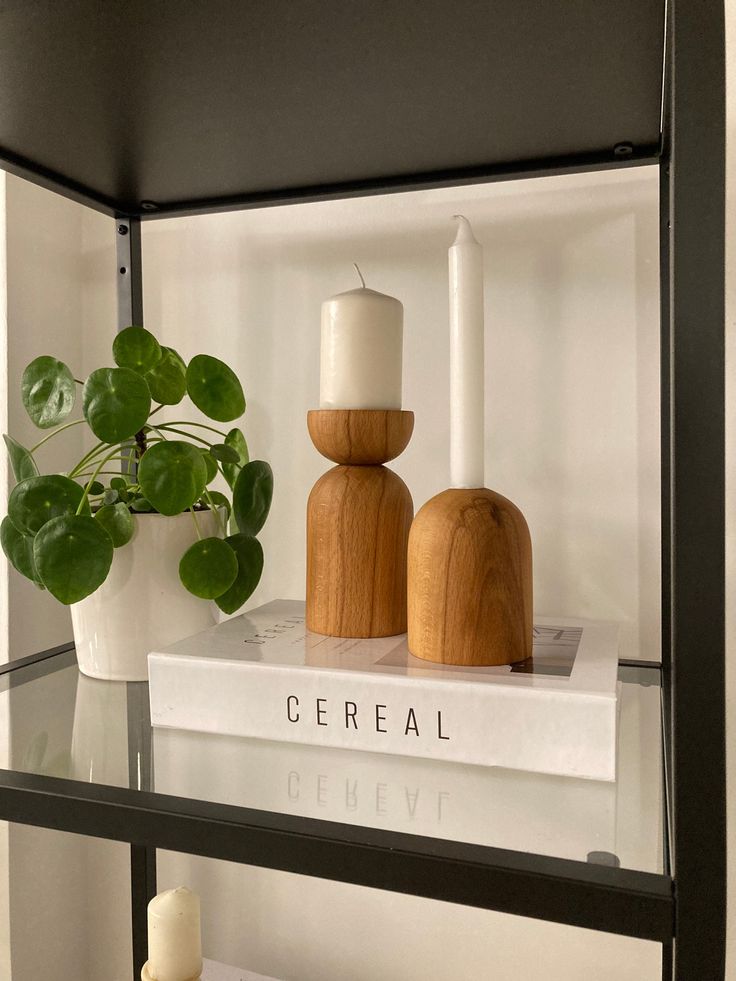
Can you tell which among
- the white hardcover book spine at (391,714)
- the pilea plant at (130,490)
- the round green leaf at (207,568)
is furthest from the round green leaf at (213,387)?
the white hardcover book spine at (391,714)

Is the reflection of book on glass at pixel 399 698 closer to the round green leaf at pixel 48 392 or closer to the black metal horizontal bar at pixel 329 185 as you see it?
the round green leaf at pixel 48 392

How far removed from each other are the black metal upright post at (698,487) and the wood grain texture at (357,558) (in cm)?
25

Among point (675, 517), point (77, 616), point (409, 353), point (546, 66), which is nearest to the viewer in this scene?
point (675, 517)

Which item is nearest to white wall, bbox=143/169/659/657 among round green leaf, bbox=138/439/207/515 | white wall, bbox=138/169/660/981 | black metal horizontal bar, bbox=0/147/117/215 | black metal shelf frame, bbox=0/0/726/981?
white wall, bbox=138/169/660/981

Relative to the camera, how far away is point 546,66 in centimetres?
49

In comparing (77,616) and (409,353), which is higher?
(409,353)

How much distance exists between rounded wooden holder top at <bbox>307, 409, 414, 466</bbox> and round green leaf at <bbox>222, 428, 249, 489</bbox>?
0.13 meters

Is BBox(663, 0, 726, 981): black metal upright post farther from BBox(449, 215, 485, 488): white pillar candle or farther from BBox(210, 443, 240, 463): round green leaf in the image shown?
BBox(210, 443, 240, 463): round green leaf

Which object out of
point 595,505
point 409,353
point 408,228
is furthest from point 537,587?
point 408,228

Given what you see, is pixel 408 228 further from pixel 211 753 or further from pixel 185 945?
pixel 185 945

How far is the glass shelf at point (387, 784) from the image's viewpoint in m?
0.40

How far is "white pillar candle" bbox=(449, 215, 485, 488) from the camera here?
1.66 feet

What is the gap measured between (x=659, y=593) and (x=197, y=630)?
36 cm

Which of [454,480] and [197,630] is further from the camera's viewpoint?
[197,630]
